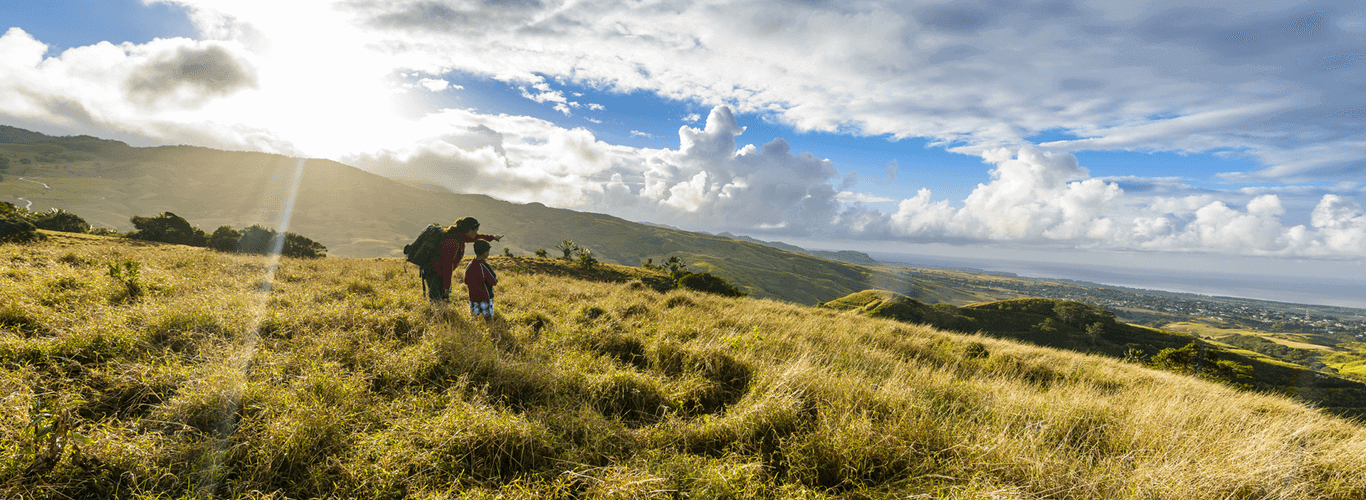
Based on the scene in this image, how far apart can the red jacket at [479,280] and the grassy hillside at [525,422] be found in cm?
127

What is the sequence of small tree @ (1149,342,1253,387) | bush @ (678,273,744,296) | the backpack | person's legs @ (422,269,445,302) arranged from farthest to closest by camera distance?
bush @ (678,273,744,296) → small tree @ (1149,342,1253,387) → person's legs @ (422,269,445,302) → the backpack

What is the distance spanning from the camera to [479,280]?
7.92 metres

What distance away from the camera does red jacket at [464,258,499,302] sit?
25.9 ft

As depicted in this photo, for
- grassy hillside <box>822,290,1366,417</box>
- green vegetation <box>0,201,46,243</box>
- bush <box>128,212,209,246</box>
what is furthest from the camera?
grassy hillside <box>822,290,1366,417</box>

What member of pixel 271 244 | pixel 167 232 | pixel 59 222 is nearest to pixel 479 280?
pixel 271 244

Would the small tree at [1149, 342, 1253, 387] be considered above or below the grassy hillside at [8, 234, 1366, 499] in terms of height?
below

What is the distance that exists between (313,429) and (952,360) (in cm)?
1011

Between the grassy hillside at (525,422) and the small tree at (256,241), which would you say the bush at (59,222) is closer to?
the small tree at (256,241)

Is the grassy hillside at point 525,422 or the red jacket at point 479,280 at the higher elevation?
the red jacket at point 479,280

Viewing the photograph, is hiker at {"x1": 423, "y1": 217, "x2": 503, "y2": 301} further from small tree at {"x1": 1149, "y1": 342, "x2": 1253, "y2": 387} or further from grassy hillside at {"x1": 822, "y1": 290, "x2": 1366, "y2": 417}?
grassy hillside at {"x1": 822, "y1": 290, "x2": 1366, "y2": 417}

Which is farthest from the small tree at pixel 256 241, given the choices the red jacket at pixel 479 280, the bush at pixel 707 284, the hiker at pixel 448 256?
the bush at pixel 707 284

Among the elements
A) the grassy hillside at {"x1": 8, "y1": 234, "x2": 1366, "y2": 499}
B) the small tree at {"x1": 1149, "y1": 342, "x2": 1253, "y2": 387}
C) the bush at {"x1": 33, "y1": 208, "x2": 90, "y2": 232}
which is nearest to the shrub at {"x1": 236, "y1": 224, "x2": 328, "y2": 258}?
the bush at {"x1": 33, "y1": 208, "x2": 90, "y2": 232}

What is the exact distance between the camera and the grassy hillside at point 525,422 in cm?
297

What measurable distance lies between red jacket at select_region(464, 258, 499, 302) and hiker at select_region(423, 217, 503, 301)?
103cm
